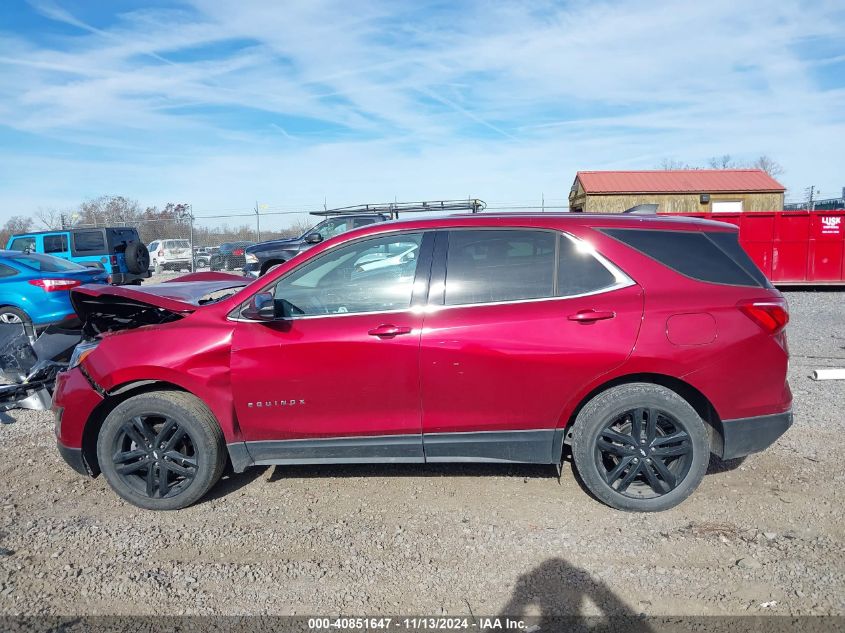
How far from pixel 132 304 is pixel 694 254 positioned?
11.3 ft

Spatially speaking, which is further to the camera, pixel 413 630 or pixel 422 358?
pixel 422 358

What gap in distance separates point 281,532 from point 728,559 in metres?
2.35

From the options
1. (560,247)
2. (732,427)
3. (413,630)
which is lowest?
(413,630)

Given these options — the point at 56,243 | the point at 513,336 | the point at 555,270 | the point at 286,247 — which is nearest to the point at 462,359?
the point at 513,336

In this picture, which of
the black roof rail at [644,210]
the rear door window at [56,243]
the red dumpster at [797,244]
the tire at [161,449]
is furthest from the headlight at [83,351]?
the rear door window at [56,243]

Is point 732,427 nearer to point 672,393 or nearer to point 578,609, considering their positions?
point 672,393

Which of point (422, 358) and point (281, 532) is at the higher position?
point (422, 358)

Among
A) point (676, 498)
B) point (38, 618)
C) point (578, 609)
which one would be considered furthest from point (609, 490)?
point (38, 618)

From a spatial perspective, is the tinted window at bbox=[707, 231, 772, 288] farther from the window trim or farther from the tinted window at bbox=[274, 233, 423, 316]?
the tinted window at bbox=[274, 233, 423, 316]

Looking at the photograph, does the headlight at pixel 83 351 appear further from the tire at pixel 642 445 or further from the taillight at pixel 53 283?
the taillight at pixel 53 283

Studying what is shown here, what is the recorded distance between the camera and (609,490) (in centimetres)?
348

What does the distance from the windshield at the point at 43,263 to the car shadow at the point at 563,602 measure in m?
Result: 9.16

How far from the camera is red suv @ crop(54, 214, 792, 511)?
11.0 feet

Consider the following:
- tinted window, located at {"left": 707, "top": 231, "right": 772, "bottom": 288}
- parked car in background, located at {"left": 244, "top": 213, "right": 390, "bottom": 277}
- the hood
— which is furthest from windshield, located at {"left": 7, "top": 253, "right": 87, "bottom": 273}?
tinted window, located at {"left": 707, "top": 231, "right": 772, "bottom": 288}
